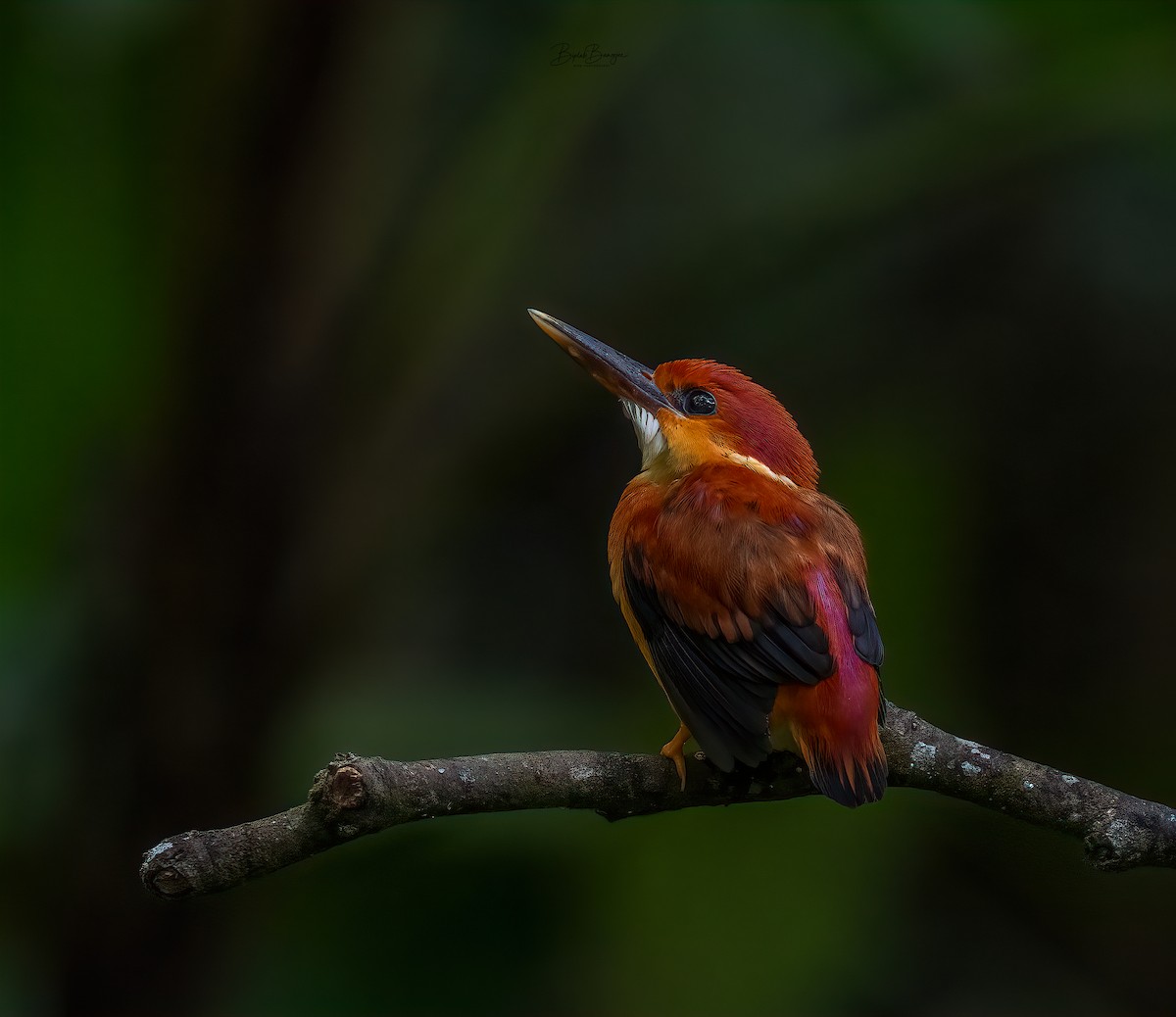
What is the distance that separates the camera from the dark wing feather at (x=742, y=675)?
85.3 inches

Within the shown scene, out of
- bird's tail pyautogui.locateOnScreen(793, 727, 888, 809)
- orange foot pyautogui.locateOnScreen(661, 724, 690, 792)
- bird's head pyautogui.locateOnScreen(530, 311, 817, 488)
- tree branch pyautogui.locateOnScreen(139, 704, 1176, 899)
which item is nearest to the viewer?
tree branch pyautogui.locateOnScreen(139, 704, 1176, 899)

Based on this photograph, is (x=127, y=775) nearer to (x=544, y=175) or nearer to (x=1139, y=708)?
(x=544, y=175)

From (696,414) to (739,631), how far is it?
2.34 ft

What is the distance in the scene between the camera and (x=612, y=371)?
2.85m

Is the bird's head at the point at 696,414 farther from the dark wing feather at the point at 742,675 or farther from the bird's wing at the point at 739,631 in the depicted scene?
the dark wing feather at the point at 742,675

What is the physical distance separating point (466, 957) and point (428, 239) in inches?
80.7

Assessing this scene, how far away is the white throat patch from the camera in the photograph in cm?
285

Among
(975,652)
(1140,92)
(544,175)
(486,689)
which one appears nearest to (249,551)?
(486,689)

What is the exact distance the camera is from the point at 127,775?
2916 millimetres

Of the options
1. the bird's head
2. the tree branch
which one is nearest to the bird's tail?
the tree branch

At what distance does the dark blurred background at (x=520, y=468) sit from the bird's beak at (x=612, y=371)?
0.62 metres

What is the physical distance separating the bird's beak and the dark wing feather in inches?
27.5
